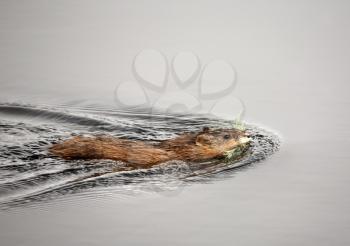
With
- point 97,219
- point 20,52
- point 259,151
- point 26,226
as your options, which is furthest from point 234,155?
point 20,52

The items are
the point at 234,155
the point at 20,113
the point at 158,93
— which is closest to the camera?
the point at 234,155

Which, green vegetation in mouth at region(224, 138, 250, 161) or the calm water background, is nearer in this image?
the calm water background

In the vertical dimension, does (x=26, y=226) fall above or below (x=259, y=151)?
below

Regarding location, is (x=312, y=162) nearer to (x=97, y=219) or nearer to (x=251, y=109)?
(x=251, y=109)

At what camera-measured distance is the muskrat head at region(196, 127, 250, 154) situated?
27.1ft

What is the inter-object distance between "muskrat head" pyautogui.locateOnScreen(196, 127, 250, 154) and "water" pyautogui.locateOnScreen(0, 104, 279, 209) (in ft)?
→ 0.61

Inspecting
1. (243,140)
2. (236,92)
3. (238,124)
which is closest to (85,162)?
(243,140)

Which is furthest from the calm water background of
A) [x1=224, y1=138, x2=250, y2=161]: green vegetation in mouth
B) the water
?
[x1=224, y1=138, x2=250, y2=161]: green vegetation in mouth

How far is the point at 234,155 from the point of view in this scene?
8484mm

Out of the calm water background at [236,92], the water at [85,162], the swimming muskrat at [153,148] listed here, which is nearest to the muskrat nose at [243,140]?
the swimming muskrat at [153,148]

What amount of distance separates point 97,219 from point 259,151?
8.35 feet

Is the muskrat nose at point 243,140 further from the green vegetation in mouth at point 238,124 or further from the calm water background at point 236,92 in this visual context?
A: the calm water background at point 236,92

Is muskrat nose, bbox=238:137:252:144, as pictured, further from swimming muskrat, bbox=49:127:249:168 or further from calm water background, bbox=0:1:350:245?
calm water background, bbox=0:1:350:245

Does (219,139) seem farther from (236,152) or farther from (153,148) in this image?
(153,148)
